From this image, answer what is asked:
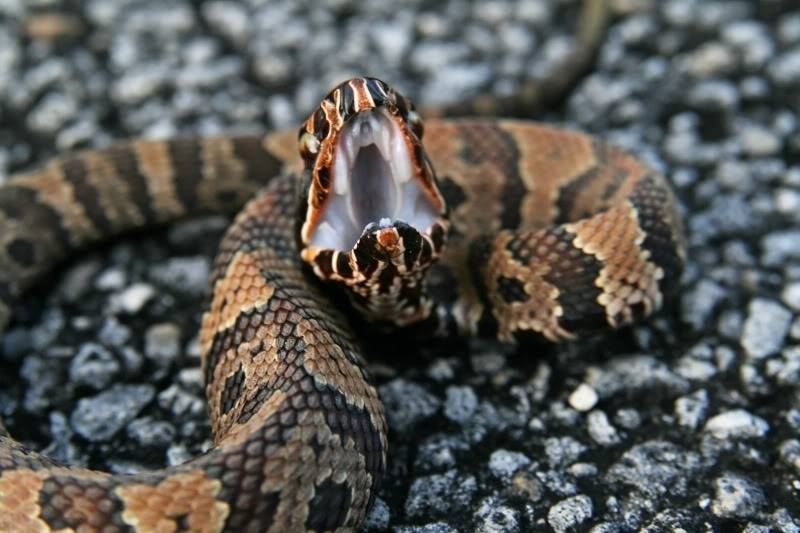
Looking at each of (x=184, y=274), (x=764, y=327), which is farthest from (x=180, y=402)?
(x=764, y=327)

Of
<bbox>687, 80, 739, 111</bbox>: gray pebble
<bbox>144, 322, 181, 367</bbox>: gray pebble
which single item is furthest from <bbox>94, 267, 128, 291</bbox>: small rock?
<bbox>687, 80, 739, 111</bbox>: gray pebble

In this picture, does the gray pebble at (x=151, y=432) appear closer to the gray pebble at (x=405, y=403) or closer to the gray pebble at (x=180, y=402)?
the gray pebble at (x=180, y=402)

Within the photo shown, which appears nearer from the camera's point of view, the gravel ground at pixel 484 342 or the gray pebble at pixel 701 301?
the gravel ground at pixel 484 342

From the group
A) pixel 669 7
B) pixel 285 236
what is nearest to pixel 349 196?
pixel 285 236

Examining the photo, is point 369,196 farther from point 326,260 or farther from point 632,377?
point 632,377

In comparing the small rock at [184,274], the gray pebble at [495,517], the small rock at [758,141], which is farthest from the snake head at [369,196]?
the small rock at [758,141]

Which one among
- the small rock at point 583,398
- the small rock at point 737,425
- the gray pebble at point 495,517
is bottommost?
the gray pebble at point 495,517
